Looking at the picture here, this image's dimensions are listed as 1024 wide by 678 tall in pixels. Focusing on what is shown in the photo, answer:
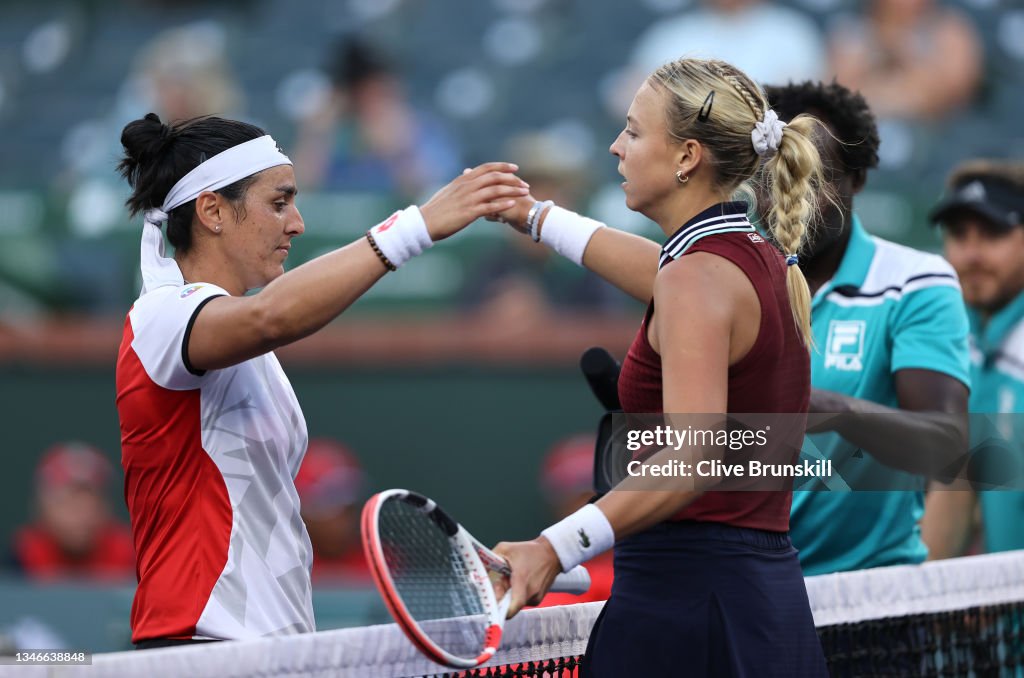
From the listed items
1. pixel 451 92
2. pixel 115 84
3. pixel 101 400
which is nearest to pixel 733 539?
pixel 101 400

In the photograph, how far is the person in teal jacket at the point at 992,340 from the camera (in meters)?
4.26

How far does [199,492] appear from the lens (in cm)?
254

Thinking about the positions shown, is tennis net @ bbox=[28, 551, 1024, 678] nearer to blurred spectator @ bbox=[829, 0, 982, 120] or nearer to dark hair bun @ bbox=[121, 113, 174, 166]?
dark hair bun @ bbox=[121, 113, 174, 166]

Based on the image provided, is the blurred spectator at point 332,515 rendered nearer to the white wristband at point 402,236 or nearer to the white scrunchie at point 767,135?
the white wristband at point 402,236

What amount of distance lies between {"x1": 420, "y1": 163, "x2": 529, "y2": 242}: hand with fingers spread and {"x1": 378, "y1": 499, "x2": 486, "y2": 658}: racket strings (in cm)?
63

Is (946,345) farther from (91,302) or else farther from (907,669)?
(91,302)

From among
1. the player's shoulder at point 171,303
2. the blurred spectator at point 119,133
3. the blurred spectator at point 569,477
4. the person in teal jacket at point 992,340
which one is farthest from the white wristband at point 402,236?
the blurred spectator at point 119,133

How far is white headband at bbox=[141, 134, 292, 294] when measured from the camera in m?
2.68

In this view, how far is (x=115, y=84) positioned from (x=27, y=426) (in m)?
4.09

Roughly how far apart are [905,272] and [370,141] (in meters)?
6.33

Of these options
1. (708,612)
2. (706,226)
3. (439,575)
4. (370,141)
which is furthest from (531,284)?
(439,575)

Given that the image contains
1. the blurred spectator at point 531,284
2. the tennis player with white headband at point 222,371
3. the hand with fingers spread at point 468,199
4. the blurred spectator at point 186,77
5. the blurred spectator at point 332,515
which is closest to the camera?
the tennis player with white headband at point 222,371

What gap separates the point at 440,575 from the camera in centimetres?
221

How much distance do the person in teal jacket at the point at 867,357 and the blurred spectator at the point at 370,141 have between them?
5447mm
